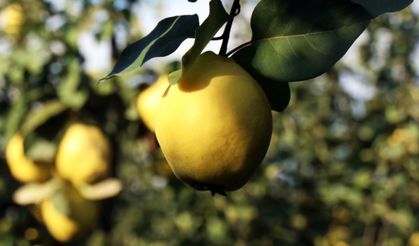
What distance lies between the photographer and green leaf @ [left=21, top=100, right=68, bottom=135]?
7.58ft

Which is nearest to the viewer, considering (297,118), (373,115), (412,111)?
(412,111)

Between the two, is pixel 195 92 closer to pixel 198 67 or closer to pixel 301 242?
pixel 198 67

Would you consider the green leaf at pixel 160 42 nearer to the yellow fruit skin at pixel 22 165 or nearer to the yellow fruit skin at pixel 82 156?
the yellow fruit skin at pixel 82 156

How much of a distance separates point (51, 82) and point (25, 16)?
333 mm

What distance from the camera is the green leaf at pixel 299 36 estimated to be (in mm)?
726

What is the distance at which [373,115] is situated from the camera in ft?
11.6

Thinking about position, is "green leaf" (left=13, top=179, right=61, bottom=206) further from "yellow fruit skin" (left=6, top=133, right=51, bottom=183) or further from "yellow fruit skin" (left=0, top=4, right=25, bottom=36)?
"yellow fruit skin" (left=0, top=4, right=25, bottom=36)

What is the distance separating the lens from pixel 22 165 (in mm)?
2312

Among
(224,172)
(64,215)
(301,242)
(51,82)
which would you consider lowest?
(301,242)

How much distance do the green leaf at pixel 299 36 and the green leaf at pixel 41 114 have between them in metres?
1.63

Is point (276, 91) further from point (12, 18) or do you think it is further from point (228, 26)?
point (12, 18)

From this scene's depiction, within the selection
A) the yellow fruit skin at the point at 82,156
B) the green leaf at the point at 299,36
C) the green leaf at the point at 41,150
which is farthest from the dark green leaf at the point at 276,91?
the green leaf at the point at 41,150

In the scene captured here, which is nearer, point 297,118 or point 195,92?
point 195,92

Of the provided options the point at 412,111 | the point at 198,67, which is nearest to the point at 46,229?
the point at 412,111
